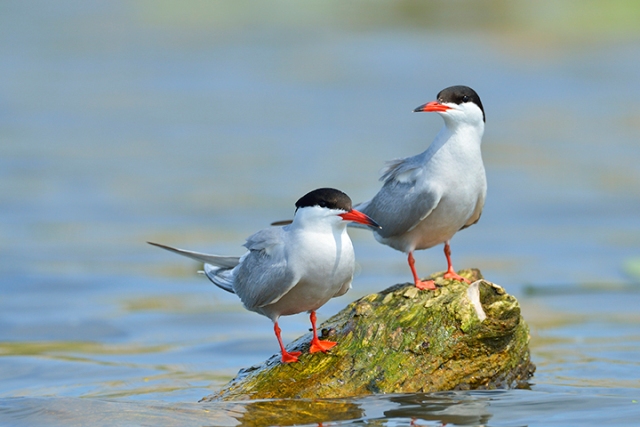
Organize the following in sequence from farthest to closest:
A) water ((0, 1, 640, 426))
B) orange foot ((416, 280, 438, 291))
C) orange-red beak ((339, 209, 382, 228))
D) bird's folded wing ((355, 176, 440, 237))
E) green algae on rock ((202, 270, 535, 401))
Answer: water ((0, 1, 640, 426)) < bird's folded wing ((355, 176, 440, 237)) < orange foot ((416, 280, 438, 291)) < green algae on rock ((202, 270, 535, 401)) < orange-red beak ((339, 209, 382, 228))

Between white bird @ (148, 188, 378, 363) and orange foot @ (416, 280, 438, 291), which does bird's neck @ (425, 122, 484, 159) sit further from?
white bird @ (148, 188, 378, 363)

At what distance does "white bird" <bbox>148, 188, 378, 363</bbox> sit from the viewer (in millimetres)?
6211

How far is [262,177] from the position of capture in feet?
51.4

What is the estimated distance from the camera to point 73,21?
2994 centimetres

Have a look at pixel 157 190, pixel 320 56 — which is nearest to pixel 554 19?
pixel 320 56

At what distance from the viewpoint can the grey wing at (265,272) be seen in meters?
6.28

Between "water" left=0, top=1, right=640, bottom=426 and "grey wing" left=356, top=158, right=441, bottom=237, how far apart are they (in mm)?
1307

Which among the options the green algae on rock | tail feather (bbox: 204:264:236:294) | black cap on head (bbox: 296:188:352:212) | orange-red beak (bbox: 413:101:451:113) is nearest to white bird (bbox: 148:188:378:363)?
black cap on head (bbox: 296:188:352:212)

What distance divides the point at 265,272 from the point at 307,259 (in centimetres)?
33

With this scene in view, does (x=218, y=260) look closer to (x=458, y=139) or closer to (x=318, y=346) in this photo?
(x=318, y=346)

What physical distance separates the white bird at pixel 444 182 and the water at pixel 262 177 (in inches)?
49.6

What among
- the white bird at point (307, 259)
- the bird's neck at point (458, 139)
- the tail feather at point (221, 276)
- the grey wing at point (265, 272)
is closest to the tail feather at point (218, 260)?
the tail feather at point (221, 276)

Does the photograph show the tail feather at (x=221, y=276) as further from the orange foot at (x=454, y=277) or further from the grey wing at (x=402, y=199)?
the orange foot at (x=454, y=277)

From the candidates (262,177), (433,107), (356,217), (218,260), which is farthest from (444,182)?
(262,177)
